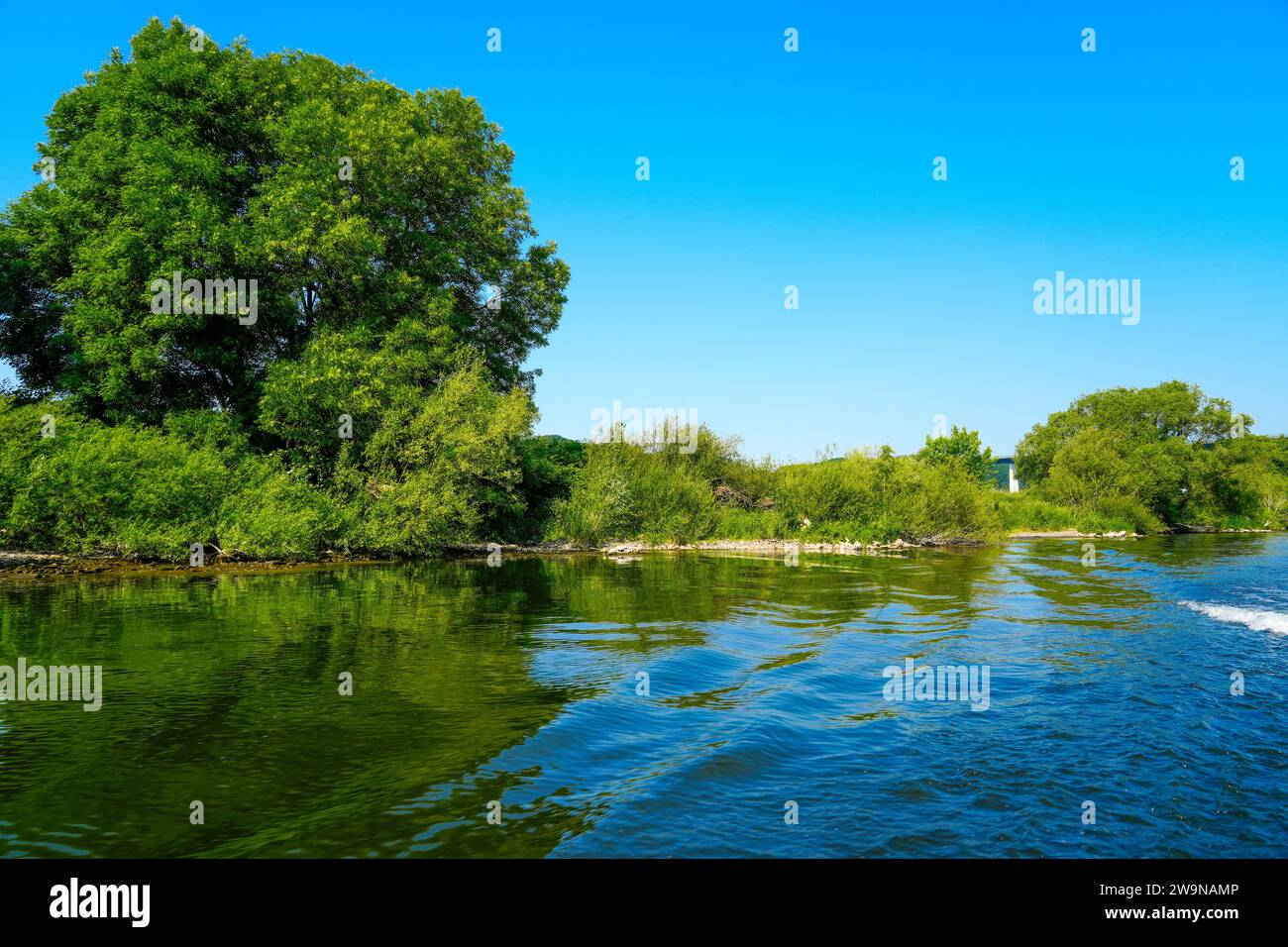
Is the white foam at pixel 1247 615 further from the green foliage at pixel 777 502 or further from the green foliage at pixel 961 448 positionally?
the green foliage at pixel 961 448

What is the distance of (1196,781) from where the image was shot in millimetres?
7148

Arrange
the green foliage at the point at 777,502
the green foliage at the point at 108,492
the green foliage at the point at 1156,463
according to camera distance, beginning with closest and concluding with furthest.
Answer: the green foliage at the point at 108,492, the green foliage at the point at 777,502, the green foliage at the point at 1156,463

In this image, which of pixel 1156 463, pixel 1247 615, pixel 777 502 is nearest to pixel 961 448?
pixel 1156 463

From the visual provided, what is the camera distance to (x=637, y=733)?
857cm

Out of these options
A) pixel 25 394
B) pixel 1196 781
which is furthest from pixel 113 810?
pixel 25 394

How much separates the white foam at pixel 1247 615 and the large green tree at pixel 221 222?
28982 millimetres

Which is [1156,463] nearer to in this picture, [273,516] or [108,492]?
[273,516]

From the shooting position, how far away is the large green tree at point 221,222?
2753cm

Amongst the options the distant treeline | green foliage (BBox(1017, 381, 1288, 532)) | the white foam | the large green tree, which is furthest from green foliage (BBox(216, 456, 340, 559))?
green foliage (BBox(1017, 381, 1288, 532))

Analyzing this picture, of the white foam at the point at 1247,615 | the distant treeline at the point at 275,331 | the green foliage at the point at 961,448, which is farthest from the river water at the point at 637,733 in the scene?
the green foliage at the point at 961,448

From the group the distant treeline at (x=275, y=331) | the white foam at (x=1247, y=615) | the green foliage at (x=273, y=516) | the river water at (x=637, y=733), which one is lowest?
the white foam at (x=1247, y=615)

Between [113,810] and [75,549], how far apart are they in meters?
22.4

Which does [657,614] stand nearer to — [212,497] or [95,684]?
[95,684]

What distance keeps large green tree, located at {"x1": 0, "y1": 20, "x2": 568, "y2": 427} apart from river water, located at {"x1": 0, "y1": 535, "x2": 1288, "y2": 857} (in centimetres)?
1506
